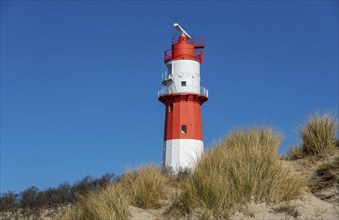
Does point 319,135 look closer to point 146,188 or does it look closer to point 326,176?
point 326,176

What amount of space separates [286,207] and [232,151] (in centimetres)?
177

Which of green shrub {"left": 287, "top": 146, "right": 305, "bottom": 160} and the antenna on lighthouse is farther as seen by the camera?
the antenna on lighthouse

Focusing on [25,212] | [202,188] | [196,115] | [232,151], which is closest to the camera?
[202,188]

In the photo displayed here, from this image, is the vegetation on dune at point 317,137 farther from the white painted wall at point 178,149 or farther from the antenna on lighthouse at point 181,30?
the antenna on lighthouse at point 181,30

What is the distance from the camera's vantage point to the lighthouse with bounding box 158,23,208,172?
28.6 meters

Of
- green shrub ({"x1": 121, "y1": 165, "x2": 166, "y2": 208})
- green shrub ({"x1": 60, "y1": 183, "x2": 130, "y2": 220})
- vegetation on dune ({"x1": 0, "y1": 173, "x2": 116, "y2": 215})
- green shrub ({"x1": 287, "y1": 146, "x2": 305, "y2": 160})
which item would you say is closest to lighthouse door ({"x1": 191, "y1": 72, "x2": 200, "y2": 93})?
vegetation on dune ({"x1": 0, "y1": 173, "x2": 116, "y2": 215})

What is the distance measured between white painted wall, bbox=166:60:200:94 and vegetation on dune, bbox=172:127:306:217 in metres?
21.7

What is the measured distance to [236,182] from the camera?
299 inches

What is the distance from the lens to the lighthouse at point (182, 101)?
28609 millimetres

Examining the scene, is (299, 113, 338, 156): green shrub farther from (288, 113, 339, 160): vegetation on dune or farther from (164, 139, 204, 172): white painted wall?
(164, 139, 204, 172): white painted wall

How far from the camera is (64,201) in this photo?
15156mm

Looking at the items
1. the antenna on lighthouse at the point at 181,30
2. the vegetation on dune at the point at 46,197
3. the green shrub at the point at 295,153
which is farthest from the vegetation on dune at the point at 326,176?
the antenna on lighthouse at the point at 181,30

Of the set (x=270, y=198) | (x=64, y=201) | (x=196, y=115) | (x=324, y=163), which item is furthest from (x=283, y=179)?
(x=196, y=115)

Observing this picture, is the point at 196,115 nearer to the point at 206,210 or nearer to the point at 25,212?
the point at 25,212
